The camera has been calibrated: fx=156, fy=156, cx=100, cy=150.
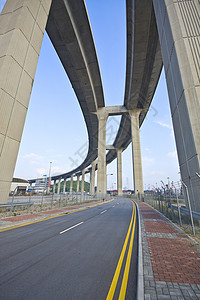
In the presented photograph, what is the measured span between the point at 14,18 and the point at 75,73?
21.7 m

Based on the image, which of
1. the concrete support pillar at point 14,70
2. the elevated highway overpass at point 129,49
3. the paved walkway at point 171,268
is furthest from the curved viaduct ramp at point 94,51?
the paved walkway at point 171,268

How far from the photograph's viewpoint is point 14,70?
40.5 ft

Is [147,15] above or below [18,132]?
above

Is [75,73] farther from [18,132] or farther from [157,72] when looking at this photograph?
[18,132]

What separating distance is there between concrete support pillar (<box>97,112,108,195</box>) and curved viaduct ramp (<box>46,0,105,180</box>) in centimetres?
515

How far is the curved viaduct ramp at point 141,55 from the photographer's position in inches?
921

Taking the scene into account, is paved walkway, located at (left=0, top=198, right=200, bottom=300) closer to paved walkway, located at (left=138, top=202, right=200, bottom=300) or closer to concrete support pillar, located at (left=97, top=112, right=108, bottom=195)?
paved walkway, located at (left=138, top=202, right=200, bottom=300)

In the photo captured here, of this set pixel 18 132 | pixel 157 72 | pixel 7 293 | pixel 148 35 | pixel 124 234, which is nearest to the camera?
pixel 7 293

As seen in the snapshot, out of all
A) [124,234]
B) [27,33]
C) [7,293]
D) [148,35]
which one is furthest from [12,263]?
[148,35]

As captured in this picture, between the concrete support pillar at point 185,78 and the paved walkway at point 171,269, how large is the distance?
3.48 meters

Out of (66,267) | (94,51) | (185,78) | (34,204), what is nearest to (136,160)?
(94,51)

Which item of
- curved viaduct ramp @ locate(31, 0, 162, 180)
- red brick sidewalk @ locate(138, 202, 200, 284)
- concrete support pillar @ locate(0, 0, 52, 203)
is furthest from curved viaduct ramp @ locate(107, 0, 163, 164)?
red brick sidewalk @ locate(138, 202, 200, 284)

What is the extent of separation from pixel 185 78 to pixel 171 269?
9571mm

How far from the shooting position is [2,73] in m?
11.6
